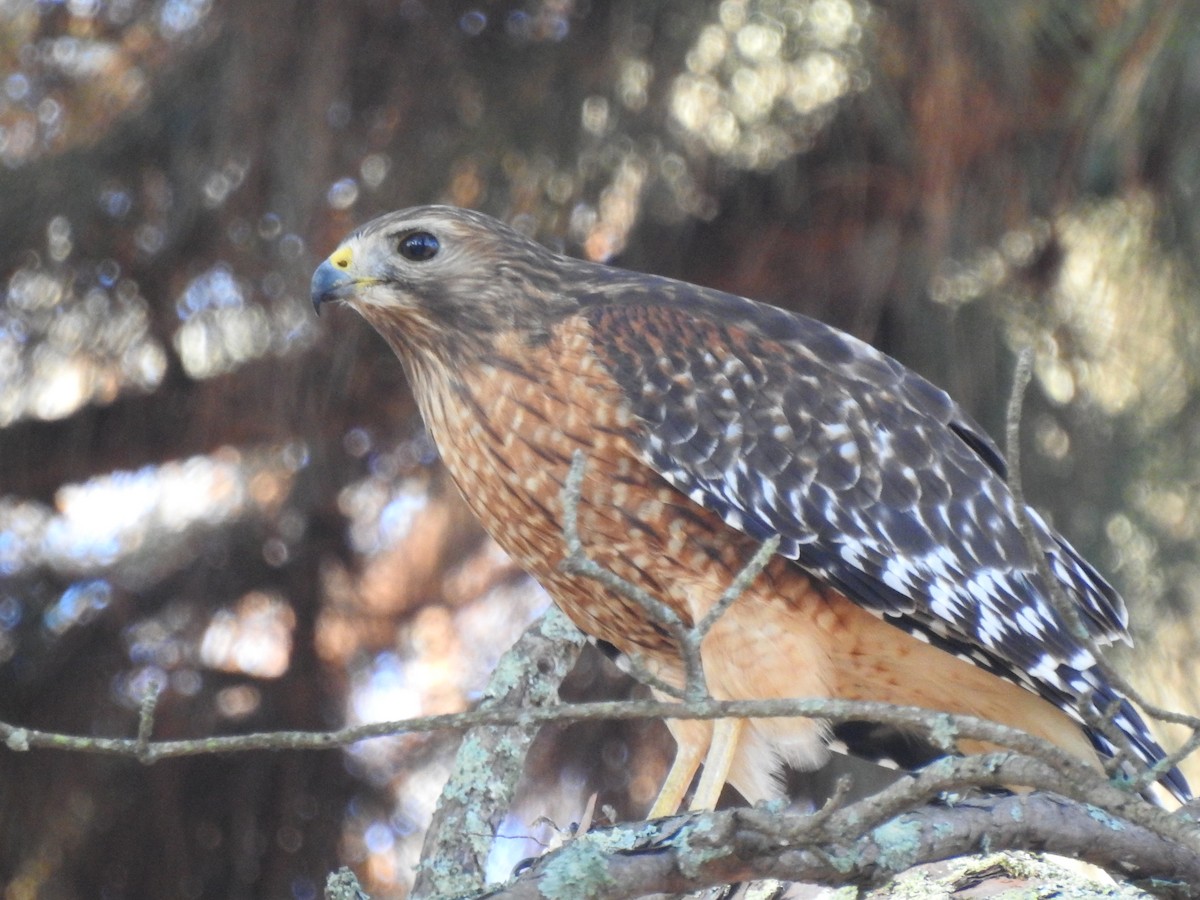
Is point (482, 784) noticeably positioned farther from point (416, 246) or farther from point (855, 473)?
point (416, 246)

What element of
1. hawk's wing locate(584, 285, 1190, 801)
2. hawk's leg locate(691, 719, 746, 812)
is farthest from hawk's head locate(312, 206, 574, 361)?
hawk's leg locate(691, 719, 746, 812)

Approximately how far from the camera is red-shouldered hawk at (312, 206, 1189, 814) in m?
2.80

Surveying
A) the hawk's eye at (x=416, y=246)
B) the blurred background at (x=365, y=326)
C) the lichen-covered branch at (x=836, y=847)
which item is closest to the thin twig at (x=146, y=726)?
the lichen-covered branch at (x=836, y=847)

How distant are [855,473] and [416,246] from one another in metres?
0.96

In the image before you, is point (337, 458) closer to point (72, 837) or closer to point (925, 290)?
point (72, 837)

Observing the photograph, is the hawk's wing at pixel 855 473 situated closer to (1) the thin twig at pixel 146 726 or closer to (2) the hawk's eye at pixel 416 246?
(2) the hawk's eye at pixel 416 246

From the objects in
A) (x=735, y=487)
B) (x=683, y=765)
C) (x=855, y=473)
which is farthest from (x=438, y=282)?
(x=683, y=765)

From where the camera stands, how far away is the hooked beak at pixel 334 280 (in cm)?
298

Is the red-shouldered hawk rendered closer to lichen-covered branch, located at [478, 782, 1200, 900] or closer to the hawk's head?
the hawk's head

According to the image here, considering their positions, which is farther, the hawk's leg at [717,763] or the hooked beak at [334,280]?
the hooked beak at [334,280]

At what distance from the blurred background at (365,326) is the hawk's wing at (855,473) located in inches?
21.1

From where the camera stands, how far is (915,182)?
364 centimetres

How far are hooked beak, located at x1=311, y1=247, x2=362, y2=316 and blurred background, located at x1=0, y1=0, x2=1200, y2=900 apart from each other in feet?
2.54

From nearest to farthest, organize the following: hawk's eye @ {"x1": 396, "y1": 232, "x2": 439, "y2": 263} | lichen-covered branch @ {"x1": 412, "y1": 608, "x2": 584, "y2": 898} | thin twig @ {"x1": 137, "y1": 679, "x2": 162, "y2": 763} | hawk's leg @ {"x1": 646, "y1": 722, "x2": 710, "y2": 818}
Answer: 1. thin twig @ {"x1": 137, "y1": 679, "x2": 162, "y2": 763}
2. lichen-covered branch @ {"x1": 412, "y1": 608, "x2": 584, "y2": 898}
3. hawk's leg @ {"x1": 646, "y1": 722, "x2": 710, "y2": 818}
4. hawk's eye @ {"x1": 396, "y1": 232, "x2": 439, "y2": 263}
